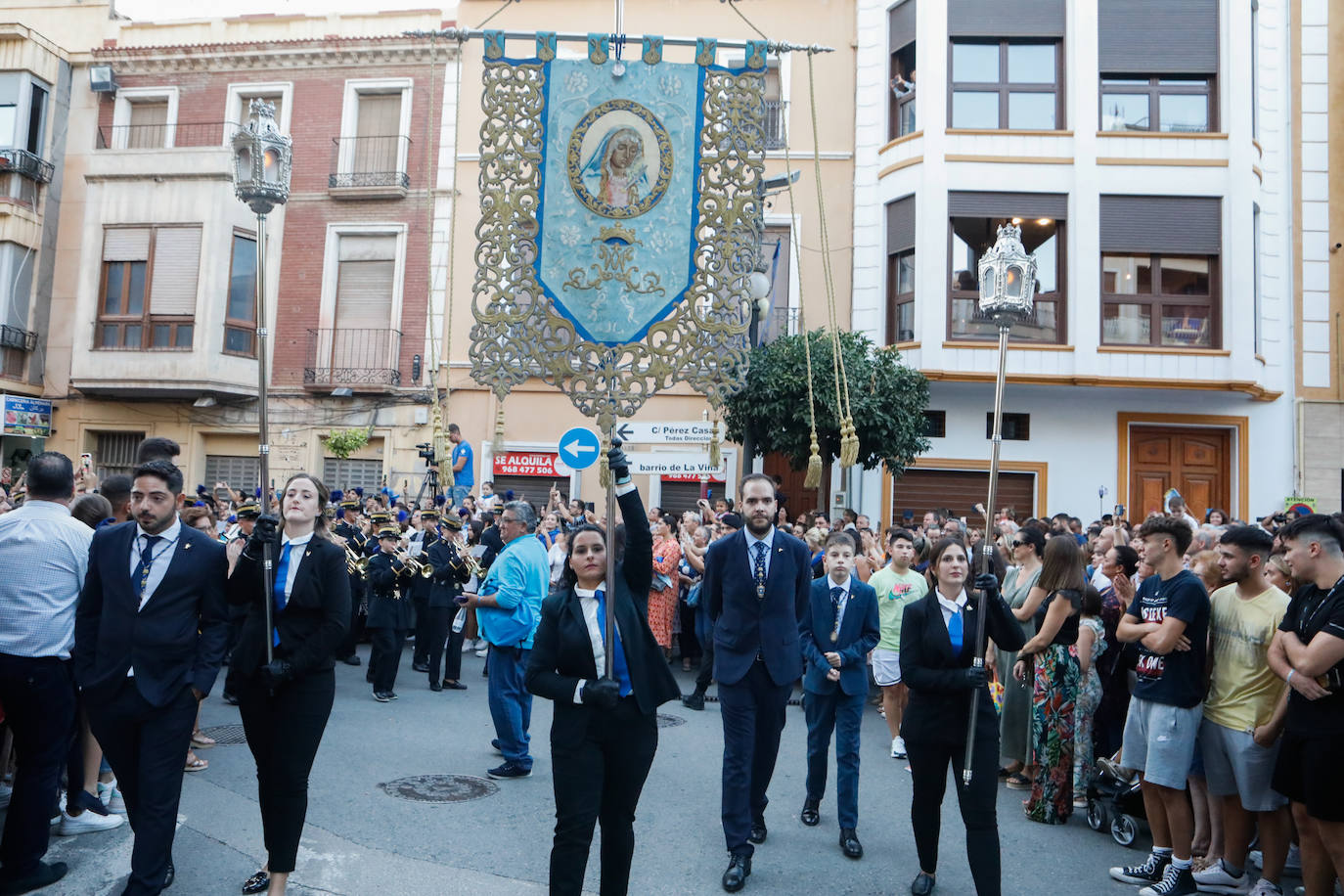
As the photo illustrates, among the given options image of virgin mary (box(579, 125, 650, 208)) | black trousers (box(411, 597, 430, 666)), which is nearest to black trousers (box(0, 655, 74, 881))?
image of virgin mary (box(579, 125, 650, 208))

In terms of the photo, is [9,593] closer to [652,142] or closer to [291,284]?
[652,142]

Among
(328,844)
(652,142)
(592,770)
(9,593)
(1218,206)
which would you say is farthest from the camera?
(1218,206)

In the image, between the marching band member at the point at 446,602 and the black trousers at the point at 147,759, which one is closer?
the black trousers at the point at 147,759

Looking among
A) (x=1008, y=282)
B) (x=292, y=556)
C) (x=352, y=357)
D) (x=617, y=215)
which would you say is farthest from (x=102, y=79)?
(x=1008, y=282)

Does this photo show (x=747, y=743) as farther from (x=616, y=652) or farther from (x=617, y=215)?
(x=617, y=215)

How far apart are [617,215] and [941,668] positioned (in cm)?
324

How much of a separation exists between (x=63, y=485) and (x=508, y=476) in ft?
50.1

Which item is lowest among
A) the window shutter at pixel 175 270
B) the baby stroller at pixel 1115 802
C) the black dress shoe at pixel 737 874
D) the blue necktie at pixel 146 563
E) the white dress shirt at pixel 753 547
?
the black dress shoe at pixel 737 874

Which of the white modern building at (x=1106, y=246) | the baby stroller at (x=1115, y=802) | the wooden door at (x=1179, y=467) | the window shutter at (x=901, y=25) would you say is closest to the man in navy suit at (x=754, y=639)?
the baby stroller at (x=1115, y=802)

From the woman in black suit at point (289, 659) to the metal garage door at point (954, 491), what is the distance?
1444 centimetres

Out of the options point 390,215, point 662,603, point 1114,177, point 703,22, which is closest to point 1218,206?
point 1114,177

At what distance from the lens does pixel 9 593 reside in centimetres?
496

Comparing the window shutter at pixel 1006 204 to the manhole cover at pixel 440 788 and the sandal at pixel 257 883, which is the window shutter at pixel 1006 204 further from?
the sandal at pixel 257 883

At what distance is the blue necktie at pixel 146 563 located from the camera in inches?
183
